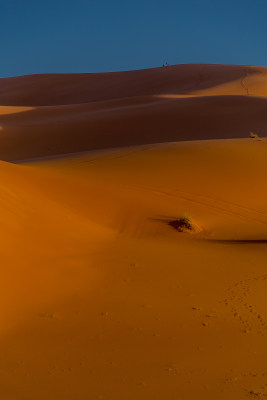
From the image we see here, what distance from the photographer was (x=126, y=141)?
76.6 feet

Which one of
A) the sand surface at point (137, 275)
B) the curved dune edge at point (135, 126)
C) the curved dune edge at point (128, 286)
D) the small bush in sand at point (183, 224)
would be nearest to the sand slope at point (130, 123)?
the curved dune edge at point (135, 126)

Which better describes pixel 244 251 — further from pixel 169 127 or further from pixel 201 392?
pixel 169 127

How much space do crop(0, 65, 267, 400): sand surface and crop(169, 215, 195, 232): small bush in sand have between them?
0.12 metres

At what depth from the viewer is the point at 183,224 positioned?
9102mm

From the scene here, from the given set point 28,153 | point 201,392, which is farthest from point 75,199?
point 28,153

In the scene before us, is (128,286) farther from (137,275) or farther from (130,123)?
(130,123)

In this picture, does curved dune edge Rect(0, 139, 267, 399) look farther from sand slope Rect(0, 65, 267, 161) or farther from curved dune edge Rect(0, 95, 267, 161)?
sand slope Rect(0, 65, 267, 161)

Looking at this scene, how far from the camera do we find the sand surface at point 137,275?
12.6 feet

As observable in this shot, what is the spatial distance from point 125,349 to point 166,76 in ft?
164

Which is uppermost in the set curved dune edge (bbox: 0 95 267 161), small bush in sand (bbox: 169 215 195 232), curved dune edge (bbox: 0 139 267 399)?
curved dune edge (bbox: 0 95 267 161)

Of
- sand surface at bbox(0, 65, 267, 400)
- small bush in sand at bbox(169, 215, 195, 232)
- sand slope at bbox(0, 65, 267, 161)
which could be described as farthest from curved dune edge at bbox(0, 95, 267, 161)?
small bush in sand at bbox(169, 215, 195, 232)

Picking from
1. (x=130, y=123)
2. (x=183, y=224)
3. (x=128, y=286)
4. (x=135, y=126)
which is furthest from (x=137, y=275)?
(x=130, y=123)

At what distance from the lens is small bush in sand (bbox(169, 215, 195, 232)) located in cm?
892

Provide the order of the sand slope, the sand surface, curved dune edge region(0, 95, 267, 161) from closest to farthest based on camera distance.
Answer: the sand surface, curved dune edge region(0, 95, 267, 161), the sand slope
